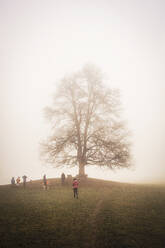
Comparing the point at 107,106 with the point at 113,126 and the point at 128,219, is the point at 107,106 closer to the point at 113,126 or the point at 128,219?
the point at 113,126

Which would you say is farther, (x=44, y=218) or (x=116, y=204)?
(x=116, y=204)

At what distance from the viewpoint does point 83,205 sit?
14.9 metres

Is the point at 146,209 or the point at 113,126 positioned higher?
the point at 113,126

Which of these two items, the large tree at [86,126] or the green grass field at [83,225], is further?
the large tree at [86,126]

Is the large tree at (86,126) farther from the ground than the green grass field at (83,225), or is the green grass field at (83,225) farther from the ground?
the large tree at (86,126)

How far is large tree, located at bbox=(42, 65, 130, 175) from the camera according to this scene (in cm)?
2661

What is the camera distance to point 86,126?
2856 cm

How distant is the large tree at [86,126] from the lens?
87.3ft

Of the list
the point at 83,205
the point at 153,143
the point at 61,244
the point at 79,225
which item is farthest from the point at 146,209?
the point at 153,143

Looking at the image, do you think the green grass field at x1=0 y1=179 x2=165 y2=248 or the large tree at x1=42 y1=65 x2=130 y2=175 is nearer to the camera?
the green grass field at x1=0 y1=179 x2=165 y2=248

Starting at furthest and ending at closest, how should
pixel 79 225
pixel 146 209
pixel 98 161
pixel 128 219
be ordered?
pixel 98 161 → pixel 146 209 → pixel 128 219 → pixel 79 225

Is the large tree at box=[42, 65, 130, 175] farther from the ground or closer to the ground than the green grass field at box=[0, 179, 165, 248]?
farther from the ground

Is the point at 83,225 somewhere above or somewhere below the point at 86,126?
below

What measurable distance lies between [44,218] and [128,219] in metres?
5.95
